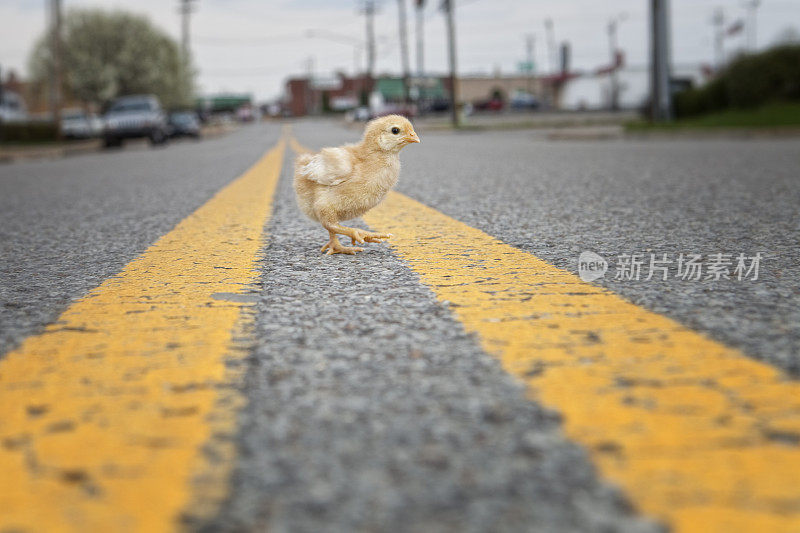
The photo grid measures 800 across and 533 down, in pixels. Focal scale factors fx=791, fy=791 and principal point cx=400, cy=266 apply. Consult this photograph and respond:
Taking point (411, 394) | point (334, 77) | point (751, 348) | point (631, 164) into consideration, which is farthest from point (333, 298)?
point (334, 77)

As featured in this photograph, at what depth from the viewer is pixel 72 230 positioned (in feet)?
14.1

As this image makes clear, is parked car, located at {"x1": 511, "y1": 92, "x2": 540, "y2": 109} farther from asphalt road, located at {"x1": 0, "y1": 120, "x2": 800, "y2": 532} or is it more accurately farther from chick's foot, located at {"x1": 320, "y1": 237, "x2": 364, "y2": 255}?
chick's foot, located at {"x1": 320, "y1": 237, "x2": 364, "y2": 255}

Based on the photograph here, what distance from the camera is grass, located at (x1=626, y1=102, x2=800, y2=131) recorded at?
53.5 ft

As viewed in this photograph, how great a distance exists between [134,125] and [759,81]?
18156mm

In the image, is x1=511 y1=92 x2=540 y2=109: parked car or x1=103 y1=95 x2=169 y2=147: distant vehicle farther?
x1=511 y1=92 x2=540 y2=109: parked car

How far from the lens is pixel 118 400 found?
1411 millimetres

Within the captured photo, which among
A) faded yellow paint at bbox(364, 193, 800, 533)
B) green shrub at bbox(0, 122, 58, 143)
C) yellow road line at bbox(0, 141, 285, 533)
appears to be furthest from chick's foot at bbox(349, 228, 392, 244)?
green shrub at bbox(0, 122, 58, 143)

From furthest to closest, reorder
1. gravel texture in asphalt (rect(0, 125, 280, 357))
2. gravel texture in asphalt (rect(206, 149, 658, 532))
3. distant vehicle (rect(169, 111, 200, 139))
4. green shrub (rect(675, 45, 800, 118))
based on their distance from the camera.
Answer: distant vehicle (rect(169, 111, 200, 139)), green shrub (rect(675, 45, 800, 118)), gravel texture in asphalt (rect(0, 125, 280, 357)), gravel texture in asphalt (rect(206, 149, 658, 532))

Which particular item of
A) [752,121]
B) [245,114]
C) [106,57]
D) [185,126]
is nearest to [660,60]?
[752,121]

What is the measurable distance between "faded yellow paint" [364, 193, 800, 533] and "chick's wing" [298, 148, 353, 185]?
0.73 meters

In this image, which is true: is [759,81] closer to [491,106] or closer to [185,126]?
[185,126]

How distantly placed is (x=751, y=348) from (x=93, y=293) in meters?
1.89

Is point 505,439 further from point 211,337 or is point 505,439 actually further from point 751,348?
point 211,337

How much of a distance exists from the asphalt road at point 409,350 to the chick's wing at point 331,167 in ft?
1.02
